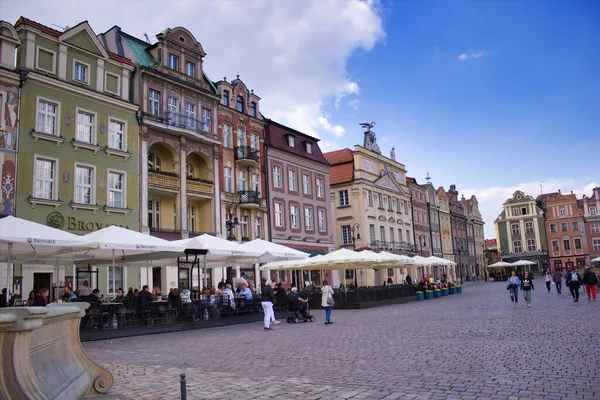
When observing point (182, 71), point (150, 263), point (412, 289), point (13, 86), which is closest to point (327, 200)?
point (412, 289)

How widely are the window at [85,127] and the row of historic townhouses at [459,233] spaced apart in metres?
64.5

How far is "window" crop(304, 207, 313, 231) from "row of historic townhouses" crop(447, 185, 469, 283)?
43746mm

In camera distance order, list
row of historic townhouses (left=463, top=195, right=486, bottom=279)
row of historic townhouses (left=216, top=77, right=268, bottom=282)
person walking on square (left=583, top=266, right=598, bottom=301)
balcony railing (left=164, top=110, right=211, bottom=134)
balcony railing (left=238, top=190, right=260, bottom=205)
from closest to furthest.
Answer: person walking on square (left=583, top=266, right=598, bottom=301) < balcony railing (left=164, top=110, right=211, bottom=134) < row of historic townhouses (left=216, top=77, right=268, bottom=282) < balcony railing (left=238, top=190, right=260, bottom=205) < row of historic townhouses (left=463, top=195, right=486, bottom=279)

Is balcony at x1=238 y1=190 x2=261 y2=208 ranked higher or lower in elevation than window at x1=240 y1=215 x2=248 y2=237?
higher

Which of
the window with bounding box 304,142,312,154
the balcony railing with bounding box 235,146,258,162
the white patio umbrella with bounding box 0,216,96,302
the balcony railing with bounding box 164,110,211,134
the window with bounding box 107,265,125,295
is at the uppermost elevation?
the window with bounding box 304,142,312,154

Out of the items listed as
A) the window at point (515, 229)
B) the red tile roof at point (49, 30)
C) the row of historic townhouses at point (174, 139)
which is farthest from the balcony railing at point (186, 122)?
the window at point (515, 229)

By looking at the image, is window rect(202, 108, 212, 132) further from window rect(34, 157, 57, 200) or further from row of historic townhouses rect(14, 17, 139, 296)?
window rect(34, 157, 57, 200)

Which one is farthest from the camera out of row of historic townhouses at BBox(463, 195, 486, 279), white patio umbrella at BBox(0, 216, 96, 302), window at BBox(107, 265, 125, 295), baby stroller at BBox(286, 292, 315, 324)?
row of historic townhouses at BBox(463, 195, 486, 279)

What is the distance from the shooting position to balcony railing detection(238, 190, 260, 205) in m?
35.3

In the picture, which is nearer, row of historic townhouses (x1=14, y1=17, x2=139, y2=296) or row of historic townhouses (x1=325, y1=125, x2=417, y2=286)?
row of historic townhouses (x1=14, y1=17, x2=139, y2=296)

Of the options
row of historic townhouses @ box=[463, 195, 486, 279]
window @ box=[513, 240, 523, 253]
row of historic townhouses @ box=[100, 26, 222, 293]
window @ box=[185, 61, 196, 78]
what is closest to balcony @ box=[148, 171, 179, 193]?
row of historic townhouses @ box=[100, 26, 222, 293]

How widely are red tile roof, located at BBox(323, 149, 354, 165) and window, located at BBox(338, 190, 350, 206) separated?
11.2ft

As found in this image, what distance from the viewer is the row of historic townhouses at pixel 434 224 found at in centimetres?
7219

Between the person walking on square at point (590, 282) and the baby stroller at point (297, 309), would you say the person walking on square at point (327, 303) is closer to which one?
the baby stroller at point (297, 309)
